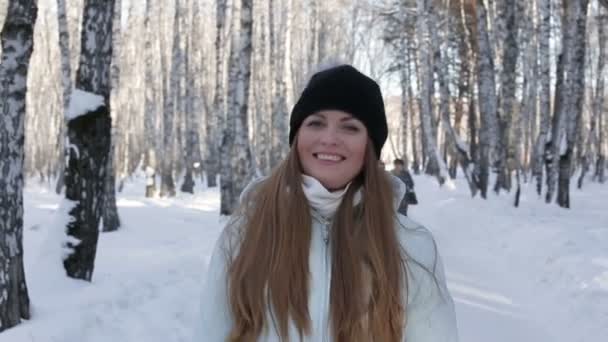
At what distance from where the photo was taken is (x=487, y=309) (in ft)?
22.6

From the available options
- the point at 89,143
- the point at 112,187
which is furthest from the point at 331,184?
the point at 112,187

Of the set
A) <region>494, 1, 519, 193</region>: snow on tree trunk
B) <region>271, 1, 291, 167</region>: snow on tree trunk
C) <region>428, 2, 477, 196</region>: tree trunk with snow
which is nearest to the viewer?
<region>494, 1, 519, 193</region>: snow on tree trunk

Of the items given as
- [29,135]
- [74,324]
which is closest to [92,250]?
[74,324]

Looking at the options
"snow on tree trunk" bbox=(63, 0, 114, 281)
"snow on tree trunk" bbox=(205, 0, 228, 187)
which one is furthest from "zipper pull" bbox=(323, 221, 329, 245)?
"snow on tree trunk" bbox=(205, 0, 228, 187)

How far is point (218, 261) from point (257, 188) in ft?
0.94

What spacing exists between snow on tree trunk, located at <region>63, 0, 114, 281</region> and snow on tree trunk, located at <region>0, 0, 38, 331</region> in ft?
4.07

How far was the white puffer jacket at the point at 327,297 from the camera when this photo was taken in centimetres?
203

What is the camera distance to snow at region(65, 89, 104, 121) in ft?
20.9

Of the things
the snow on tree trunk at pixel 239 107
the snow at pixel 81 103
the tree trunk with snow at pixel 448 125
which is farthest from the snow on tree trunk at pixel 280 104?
the snow at pixel 81 103

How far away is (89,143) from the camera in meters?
6.39

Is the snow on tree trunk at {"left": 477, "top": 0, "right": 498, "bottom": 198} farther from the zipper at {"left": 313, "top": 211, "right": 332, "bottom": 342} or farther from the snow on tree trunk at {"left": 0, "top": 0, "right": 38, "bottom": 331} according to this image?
the zipper at {"left": 313, "top": 211, "right": 332, "bottom": 342}

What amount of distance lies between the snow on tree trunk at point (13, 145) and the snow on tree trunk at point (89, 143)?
1241 millimetres

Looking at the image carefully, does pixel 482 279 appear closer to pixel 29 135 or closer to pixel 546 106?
pixel 546 106

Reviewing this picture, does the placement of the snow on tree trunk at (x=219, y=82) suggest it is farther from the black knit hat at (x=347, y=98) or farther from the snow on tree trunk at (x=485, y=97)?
the black knit hat at (x=347, y=98)
